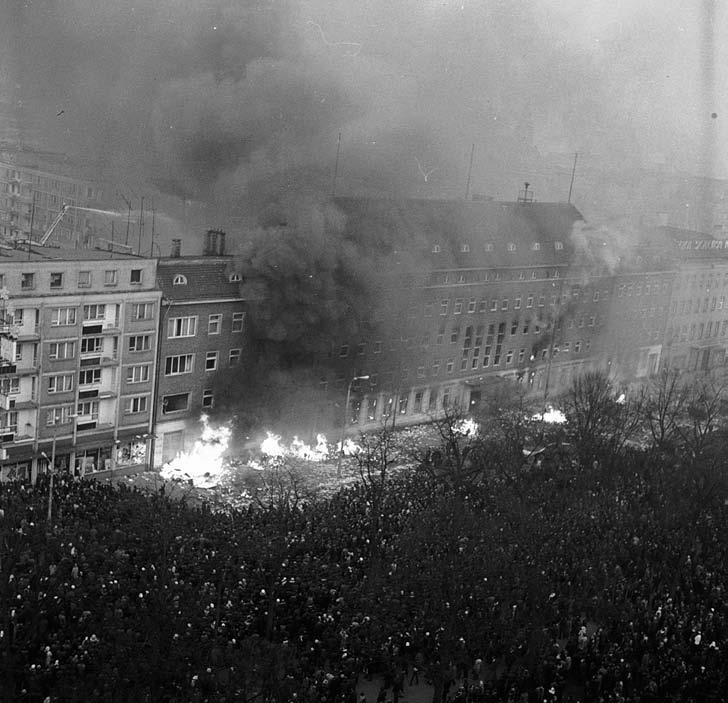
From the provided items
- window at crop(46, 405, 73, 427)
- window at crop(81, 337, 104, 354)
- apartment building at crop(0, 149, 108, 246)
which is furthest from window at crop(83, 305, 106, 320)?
apartment building at crop(0, 149, 108, 246)

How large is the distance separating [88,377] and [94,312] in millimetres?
1847

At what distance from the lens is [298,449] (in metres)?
33.3

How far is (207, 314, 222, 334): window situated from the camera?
31.8 m

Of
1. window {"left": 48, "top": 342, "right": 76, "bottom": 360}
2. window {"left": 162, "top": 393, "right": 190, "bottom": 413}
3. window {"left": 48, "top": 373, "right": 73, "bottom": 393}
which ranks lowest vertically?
window {"left": 162, "top": 393, "right": 190, "bottom": 413}

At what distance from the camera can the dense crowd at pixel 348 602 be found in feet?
54.2

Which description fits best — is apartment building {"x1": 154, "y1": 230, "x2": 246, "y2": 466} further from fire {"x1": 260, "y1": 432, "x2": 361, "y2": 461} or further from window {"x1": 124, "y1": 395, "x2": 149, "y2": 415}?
fire {"x1": 260, "y1": 432, "x2": 361, "y2": 461}

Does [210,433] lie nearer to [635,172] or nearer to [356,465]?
[356,465]

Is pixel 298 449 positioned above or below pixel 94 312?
below

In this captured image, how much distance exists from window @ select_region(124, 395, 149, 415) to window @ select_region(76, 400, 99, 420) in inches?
35.6

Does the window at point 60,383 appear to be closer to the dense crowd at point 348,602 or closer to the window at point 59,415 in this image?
the window at point 59,415

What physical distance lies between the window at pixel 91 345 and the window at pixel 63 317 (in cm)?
70

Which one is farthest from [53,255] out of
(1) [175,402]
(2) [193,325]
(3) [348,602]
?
(3) [348,602]

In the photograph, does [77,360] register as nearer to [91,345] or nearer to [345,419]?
[91,345]

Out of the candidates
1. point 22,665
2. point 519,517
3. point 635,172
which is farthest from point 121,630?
point 635,172
